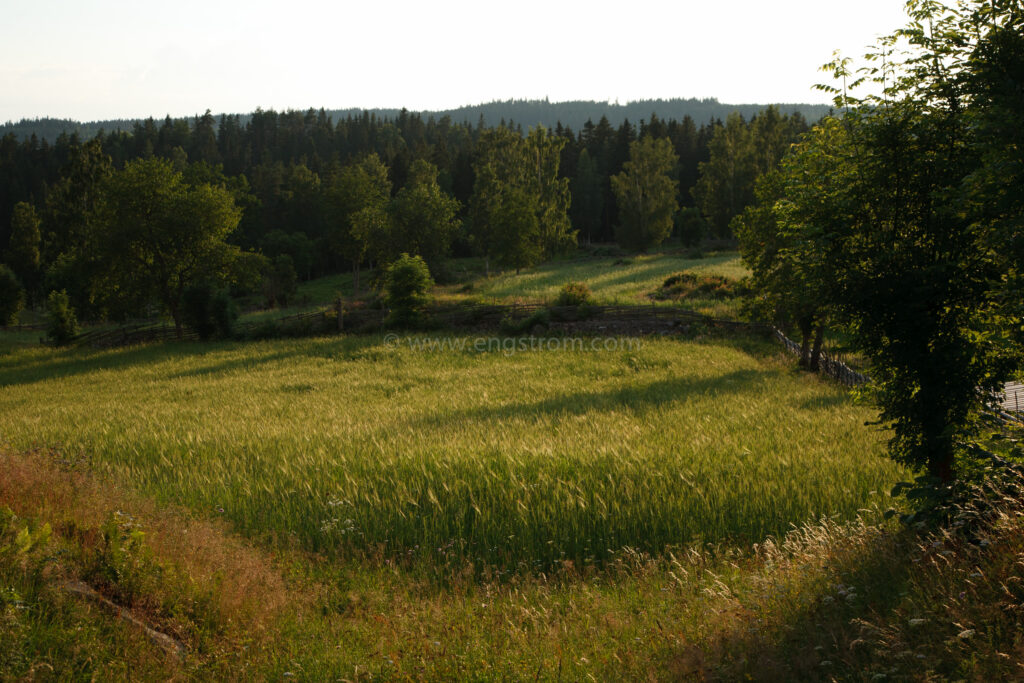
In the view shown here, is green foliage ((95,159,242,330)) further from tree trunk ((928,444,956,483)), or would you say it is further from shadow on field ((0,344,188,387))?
tree trunk ((928,444,956,483))

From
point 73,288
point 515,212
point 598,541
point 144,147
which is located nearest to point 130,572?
point 598,541

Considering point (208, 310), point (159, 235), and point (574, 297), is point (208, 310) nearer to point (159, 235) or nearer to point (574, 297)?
point (159, 235)

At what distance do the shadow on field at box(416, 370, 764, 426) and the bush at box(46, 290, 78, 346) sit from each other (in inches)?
1390

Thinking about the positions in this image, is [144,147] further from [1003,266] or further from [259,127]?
[1003,266]

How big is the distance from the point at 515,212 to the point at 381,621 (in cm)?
5312

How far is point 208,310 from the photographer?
1473 inches

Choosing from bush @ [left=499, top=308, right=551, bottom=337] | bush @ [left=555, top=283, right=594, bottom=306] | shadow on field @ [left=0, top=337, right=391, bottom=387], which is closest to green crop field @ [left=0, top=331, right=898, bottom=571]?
shadow on field @ [left=0, top=337, right=391, bottom=387]

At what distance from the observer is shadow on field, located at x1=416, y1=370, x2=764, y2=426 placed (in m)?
16.4

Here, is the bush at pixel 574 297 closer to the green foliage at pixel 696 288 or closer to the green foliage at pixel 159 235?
the green foliage at pixel 696 288

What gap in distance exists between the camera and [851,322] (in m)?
7.97

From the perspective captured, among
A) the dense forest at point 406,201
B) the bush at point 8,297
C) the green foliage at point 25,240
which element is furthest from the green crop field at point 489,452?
the green foliage at point 25,240

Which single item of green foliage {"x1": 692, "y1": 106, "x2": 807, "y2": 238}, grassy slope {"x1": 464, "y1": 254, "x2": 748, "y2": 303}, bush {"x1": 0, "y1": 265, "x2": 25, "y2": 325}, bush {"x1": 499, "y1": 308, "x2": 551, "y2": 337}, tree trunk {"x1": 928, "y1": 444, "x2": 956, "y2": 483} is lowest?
bush {"x1": 0, "y1": 265, "x2": 25, "y2": 325}

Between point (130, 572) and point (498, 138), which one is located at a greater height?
point (498, 138)

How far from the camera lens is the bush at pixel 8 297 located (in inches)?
2296
